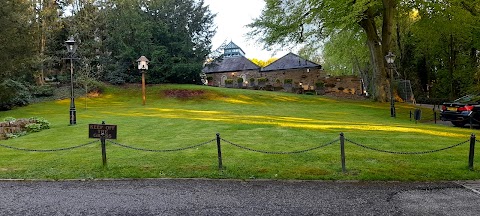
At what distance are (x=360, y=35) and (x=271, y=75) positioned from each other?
2107 centimetres

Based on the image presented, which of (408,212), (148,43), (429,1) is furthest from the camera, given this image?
(148,43)

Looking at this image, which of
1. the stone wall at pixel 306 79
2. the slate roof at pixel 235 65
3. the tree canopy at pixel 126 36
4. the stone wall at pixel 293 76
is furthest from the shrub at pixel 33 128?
the slate roof at pixel 235 65

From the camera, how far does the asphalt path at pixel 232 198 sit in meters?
5.80

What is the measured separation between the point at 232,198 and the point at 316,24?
21.3 m

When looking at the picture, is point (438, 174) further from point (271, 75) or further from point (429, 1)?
point (271, 75)

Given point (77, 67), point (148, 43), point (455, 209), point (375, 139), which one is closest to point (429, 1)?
point (375, 139)

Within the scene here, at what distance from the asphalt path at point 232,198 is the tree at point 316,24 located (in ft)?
58.5

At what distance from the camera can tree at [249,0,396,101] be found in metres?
23.7

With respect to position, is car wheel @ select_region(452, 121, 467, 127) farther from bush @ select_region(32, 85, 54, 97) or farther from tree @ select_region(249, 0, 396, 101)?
bush @ select_region(32, 85, 54, 97)

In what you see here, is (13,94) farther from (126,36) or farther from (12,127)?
(126,36)

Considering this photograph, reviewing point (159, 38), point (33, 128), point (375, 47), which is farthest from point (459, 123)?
point (159, 38)

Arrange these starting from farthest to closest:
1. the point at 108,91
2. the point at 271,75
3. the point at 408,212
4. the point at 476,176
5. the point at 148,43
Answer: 1. the point at 271,75
2. the point at 148,43
3. the point at 108,91
4. the point at 476,176
5. the point at 408,212

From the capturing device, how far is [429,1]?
23969mm

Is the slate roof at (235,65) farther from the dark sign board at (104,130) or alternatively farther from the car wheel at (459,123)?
the dark sign board at (104,130)
